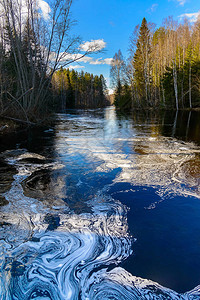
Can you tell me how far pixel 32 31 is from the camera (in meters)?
14.3

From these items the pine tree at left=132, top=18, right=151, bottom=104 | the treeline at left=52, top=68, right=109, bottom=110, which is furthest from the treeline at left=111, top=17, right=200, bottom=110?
the treeline at left=52, top=68, right=109, bottom=110

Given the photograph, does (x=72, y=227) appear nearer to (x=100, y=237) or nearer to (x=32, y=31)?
(x=100, y=237)

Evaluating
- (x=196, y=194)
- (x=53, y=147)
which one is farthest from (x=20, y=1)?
(x=196, y=194)

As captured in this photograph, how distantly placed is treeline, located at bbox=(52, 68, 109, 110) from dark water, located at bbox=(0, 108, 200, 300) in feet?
165

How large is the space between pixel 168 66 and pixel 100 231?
3170cm

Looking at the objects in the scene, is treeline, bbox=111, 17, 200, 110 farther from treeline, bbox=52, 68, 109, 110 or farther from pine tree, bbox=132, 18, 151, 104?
treeline, bbox=52, 68, 109, 110

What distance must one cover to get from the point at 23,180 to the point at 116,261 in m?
3.13

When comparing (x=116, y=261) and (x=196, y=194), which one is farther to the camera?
(x=196, y=194)

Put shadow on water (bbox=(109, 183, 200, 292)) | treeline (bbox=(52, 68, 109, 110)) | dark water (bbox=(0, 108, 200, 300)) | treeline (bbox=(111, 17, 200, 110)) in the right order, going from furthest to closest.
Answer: treeline (bbox=(52, 68, 109, 110)) < treeline (bbox=(111, 17, 200, 110)) < shadow on water (bbox=(109, 183, 200, 292)) < dark water (bbox=(0, 108, 200, 300))

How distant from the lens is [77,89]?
63906 millimetres

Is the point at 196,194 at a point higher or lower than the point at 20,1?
lower

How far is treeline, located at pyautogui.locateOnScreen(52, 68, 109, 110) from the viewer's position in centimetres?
5397

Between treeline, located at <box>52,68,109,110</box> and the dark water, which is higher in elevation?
treeline, located at <box>52,68,109,110</box>

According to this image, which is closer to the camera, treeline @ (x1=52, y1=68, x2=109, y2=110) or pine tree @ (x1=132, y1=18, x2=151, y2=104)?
pine tree @ (x1=132, y1=18, x2=151, y2=104)
